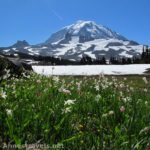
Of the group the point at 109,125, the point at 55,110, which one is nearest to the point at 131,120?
the point at 109,125

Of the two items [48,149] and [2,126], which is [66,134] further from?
[48,149]

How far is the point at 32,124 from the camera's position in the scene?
19.5 feet

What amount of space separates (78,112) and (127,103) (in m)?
1.64

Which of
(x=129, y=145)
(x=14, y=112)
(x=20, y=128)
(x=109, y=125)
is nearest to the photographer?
(x=129, y=145)

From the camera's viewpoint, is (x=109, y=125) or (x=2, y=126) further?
(x=109, y=125)

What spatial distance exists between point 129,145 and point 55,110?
200cm

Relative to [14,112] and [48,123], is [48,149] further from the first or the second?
[14,112]

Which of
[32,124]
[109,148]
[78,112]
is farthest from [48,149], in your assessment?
[78,112]

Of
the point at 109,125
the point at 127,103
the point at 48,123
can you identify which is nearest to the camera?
the point at 48,123

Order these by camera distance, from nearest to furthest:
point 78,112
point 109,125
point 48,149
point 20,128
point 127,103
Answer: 1. point 48,149
2. point 20,128
3. point 109,125
4. point 78,112
5. point 127,103

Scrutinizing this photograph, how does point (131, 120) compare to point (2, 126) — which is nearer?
point (2, 126)

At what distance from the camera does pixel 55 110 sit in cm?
667

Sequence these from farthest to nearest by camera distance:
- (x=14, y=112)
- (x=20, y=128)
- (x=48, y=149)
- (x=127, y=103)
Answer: (x=127, y=103)
(x=14, y=112)
(x=20, y=128)
(x=48, y=149)

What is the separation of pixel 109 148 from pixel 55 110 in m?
2.17
